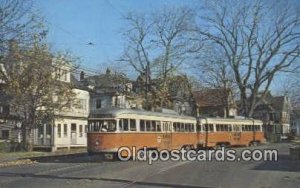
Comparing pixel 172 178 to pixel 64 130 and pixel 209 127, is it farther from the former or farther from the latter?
pixel 64 130

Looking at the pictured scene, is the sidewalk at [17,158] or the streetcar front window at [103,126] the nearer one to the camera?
the streetcar front window at [103,126]

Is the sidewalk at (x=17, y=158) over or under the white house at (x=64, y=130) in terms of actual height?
under

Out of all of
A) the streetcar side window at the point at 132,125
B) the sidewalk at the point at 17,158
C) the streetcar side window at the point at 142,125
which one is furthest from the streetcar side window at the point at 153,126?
the sidewalk at the point at 17,158

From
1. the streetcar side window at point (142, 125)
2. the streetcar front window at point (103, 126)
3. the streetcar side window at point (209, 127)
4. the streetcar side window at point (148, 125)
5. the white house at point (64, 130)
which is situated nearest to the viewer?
the streetcar front window at point (103, 126)

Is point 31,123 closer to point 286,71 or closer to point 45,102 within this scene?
point 45,102

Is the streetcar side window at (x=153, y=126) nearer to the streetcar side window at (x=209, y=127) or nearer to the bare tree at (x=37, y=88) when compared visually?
the streetcar side window at (x=209, y=127)

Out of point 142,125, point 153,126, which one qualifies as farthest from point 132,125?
point 153,126

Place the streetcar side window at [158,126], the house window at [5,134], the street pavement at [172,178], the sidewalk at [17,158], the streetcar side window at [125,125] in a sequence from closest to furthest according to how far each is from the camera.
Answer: the street pavement at [172,178], the streetcar side window at [125,125], the sidewalk at [17,158], the streetcar side window at [158,126], the house window at [5,134]

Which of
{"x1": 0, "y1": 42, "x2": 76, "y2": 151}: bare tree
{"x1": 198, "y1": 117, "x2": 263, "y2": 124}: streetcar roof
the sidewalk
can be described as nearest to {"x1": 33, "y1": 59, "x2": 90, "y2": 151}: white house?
{"x1": 0, "y1": 42, "x2": 76, "y2": 151}: bare tree

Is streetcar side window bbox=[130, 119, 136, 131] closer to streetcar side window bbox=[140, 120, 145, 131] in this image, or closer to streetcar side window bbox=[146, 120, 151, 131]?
streetcar side window bbox=[140, 120, 145, 131]

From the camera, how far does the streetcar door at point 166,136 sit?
37281 mm

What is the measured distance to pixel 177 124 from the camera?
40.7 meters

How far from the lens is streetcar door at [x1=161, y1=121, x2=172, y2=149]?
37.3m

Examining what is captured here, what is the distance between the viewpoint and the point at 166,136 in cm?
3788
